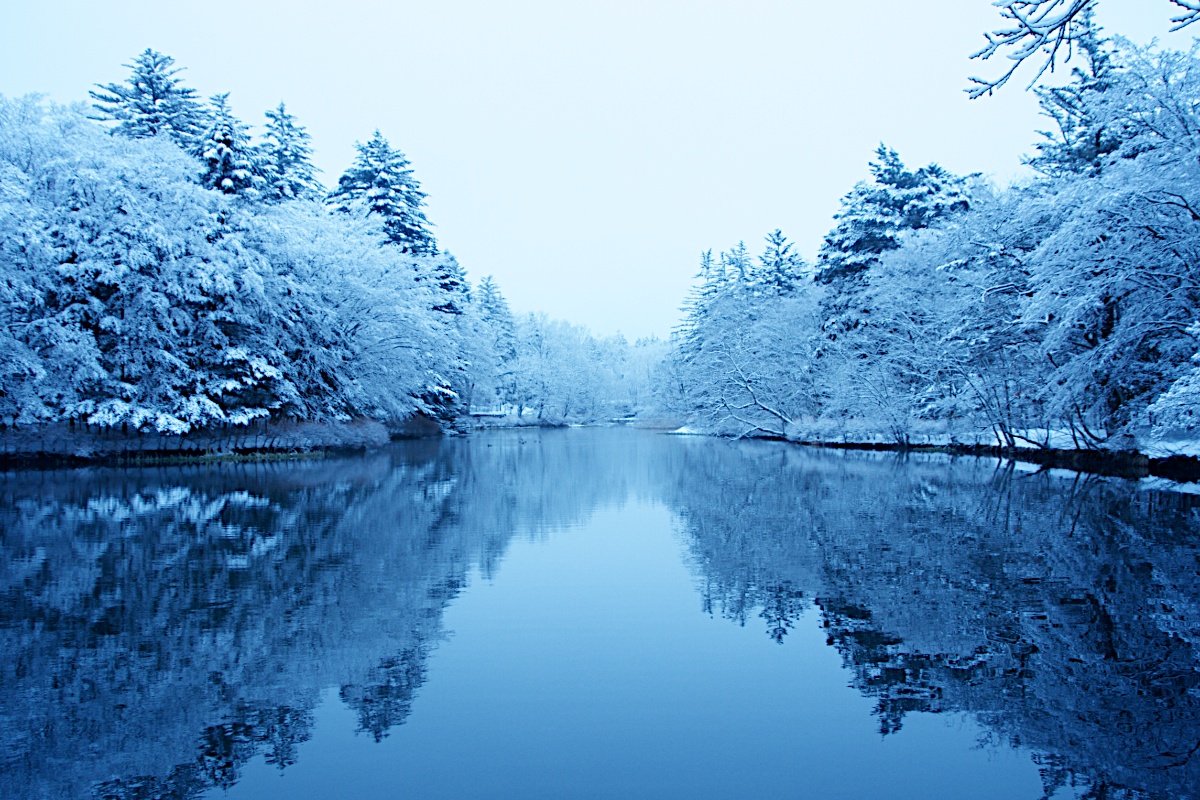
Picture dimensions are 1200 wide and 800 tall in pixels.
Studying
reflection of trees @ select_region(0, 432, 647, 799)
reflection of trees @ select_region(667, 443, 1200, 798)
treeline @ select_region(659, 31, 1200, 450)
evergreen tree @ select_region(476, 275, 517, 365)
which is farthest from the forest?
evergreen tree @ select_region(476, 275, 517, 365)

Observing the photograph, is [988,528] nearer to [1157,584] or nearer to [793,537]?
[793,537]

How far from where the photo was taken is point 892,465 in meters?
23.8

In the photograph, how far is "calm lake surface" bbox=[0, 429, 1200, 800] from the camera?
4004 millimetres

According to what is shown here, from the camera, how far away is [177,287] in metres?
24.0

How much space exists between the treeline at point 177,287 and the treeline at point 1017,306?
52.5ft

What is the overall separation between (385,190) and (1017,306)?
33367mm

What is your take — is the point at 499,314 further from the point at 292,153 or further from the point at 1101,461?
the point at 1101,461

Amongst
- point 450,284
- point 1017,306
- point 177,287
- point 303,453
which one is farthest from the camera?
point 450,284

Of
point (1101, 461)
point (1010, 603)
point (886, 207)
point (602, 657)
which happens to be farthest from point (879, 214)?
point (602, 657)

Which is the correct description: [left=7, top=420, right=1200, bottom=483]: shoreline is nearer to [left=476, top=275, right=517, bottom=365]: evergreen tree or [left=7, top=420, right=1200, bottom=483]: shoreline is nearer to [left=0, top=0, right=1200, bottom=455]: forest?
[left=0, top=0, right=1200, bottom=455]: forest

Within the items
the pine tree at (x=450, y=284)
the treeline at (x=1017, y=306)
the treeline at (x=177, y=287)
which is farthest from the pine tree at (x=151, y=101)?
the treeline at (x=1017, y=306)

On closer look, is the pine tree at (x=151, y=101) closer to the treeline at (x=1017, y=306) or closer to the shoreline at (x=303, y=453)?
the shoreline at (x=303, y=453)

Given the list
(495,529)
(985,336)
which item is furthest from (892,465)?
(495,529)

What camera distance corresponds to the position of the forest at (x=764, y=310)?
1656 cm
